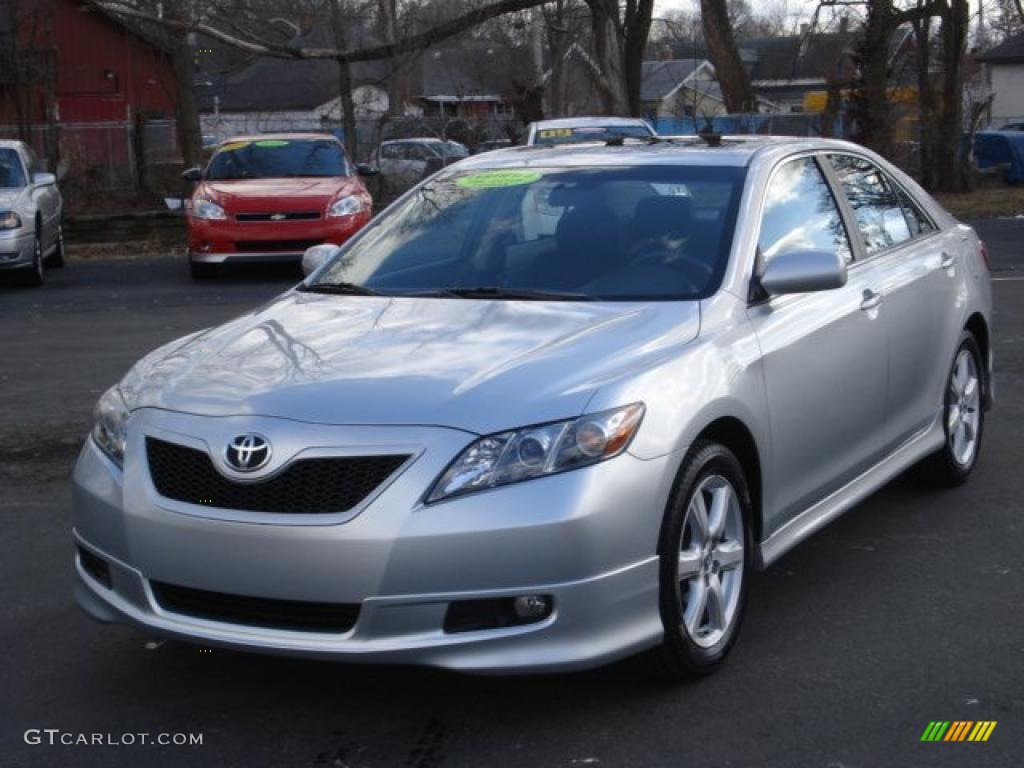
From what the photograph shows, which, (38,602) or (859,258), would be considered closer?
(38,602)

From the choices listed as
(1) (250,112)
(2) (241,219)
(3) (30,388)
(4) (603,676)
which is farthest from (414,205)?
(1) (250,112)

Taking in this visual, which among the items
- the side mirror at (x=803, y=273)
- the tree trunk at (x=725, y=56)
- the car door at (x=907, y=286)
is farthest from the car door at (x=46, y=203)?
the tree trunk at (x=725, y=56)

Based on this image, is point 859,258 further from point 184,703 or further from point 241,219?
point 241,219

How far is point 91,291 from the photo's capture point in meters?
16.7

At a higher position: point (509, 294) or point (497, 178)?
point (497, 178)

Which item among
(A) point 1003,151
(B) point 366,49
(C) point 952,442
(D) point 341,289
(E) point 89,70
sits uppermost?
(E) point 89,70

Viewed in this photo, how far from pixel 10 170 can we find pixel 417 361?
1409 cm

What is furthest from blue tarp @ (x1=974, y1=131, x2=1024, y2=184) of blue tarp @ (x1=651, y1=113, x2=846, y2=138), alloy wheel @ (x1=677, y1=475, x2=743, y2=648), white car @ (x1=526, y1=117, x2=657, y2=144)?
alloy wheel @ (x1=677, y1=475, x2=743, y2=648)

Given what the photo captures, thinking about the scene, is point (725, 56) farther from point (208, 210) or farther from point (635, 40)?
point (208, 210)

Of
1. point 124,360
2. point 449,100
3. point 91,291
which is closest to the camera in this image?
point 124,360

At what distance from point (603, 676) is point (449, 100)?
5673 cm

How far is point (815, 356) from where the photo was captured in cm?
534

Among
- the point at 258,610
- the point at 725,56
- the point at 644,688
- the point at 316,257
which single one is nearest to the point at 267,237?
the point at 316,257

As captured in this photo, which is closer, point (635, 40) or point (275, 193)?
point (275, 193)
